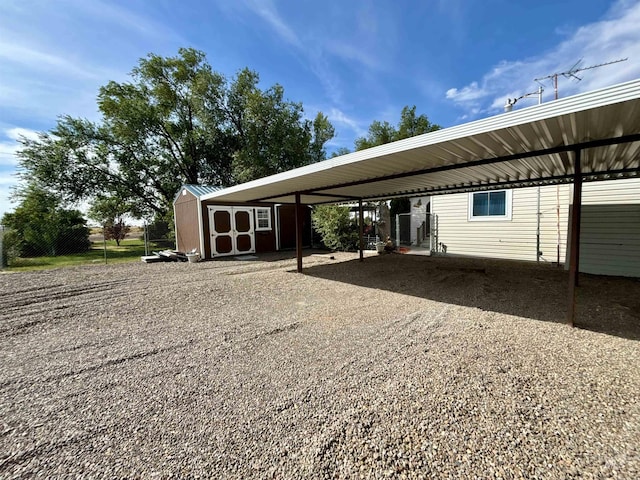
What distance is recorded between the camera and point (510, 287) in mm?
5527

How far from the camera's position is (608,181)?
21.8 feet

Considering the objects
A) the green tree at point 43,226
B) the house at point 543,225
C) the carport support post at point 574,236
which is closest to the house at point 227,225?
the green tree at point 43,226

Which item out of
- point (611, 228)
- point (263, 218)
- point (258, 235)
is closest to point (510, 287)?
point (611, 228)

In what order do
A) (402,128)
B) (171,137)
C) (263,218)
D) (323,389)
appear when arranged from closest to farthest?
(323,389)
(263,218)
(171,137)
(402,128)

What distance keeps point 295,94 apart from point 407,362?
1985cm

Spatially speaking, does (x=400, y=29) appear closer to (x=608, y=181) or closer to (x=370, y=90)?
(x=370, y=90)

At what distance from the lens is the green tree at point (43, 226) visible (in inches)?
504

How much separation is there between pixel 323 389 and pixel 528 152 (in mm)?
4357

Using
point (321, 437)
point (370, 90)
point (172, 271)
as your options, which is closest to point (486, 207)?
point (321, 437)

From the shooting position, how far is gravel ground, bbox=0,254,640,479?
1.56 m

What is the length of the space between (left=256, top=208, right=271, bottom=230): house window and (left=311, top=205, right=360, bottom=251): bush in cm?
240

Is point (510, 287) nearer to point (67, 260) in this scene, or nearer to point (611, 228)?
point (611, 228)

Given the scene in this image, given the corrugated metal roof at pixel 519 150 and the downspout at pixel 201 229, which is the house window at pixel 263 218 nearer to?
the downspout at pixel 201 229

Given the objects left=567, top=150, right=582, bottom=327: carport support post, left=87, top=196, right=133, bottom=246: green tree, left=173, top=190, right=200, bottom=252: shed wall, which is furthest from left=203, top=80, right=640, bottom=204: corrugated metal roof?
left=87, top=196, right=133, bottom=246: green tree
